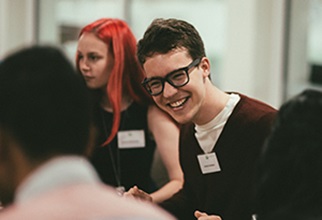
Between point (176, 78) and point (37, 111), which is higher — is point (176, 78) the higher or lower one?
the lower one

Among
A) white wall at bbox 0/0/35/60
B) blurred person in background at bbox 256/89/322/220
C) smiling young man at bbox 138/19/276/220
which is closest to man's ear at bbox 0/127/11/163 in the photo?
blurred person in background at bbox 256/89/322/220

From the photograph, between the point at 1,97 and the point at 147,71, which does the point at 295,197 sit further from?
the point at 147,71

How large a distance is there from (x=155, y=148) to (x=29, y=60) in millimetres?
1915

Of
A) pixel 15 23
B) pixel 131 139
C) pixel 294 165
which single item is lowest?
pixel 131 139

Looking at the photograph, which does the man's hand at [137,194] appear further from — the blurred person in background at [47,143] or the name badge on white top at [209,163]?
the blurred person in background at [47,143]

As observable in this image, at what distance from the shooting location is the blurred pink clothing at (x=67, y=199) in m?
1.01

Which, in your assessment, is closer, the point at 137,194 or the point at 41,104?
the point at 41,104

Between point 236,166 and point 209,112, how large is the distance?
215 mm

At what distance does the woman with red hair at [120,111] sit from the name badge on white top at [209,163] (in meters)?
0.65

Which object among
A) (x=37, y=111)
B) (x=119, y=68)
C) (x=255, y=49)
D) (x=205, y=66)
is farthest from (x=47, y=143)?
(x=255, y=49)

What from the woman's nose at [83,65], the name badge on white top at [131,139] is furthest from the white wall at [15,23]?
the name badge on white top at [131,139]

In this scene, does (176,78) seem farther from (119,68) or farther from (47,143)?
(47,143)

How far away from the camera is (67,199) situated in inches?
40.3

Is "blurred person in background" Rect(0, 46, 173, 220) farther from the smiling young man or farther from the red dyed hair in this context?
the red dyed hair
